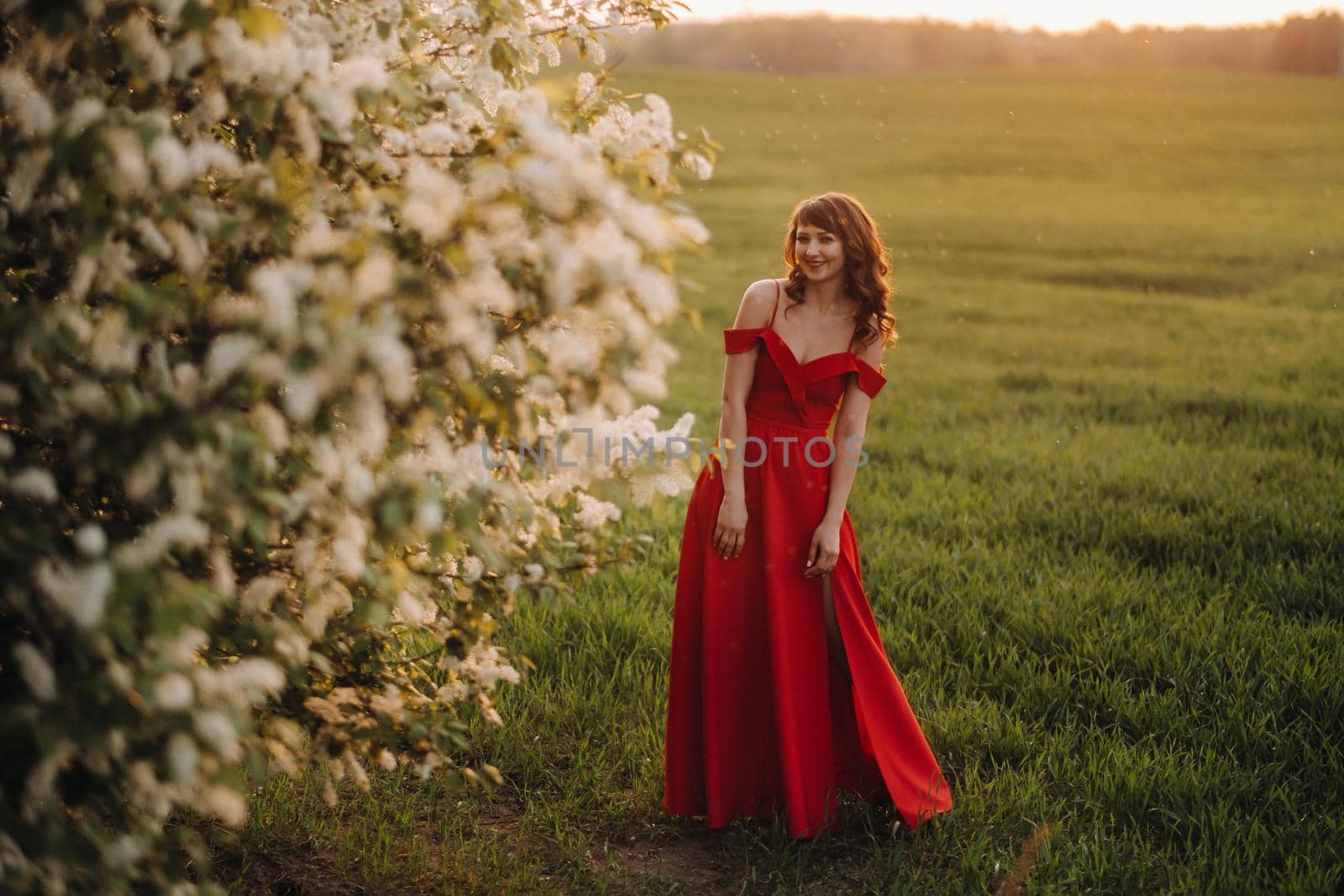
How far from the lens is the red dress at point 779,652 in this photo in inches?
145

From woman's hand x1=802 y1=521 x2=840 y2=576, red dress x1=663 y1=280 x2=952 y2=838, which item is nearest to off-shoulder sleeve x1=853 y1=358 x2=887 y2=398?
red dress x1=663 y1=280 x2=952 y2=838

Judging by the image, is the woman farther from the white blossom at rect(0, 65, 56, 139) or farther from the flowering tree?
the white blossom at rect(0, 65, 56, 139)

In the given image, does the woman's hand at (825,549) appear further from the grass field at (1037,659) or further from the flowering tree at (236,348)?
the flowering tree at (236,348)

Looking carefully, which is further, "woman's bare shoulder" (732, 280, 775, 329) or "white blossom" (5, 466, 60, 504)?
"woman's bare shoulder" (732, 280, 775, 329)

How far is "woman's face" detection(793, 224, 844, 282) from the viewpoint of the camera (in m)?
3.64

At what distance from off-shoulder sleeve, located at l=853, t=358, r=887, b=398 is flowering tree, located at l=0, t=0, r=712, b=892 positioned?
1.55 meters

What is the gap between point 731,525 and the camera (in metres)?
3.67

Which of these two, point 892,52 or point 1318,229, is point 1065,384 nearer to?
point 1318,229

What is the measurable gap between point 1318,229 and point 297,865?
76.6ft

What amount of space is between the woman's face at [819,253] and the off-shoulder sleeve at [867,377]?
345 millimetres

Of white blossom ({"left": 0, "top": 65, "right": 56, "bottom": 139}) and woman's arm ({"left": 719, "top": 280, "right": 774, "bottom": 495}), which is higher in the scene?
white blossom ({"left": 0, "top": 65, "right": 56, "bottom": 139})

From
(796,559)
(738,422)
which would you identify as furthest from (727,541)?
(738,422)

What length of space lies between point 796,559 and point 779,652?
0.35 meters

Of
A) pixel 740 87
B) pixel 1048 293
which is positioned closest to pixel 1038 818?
pixel 1048 293
